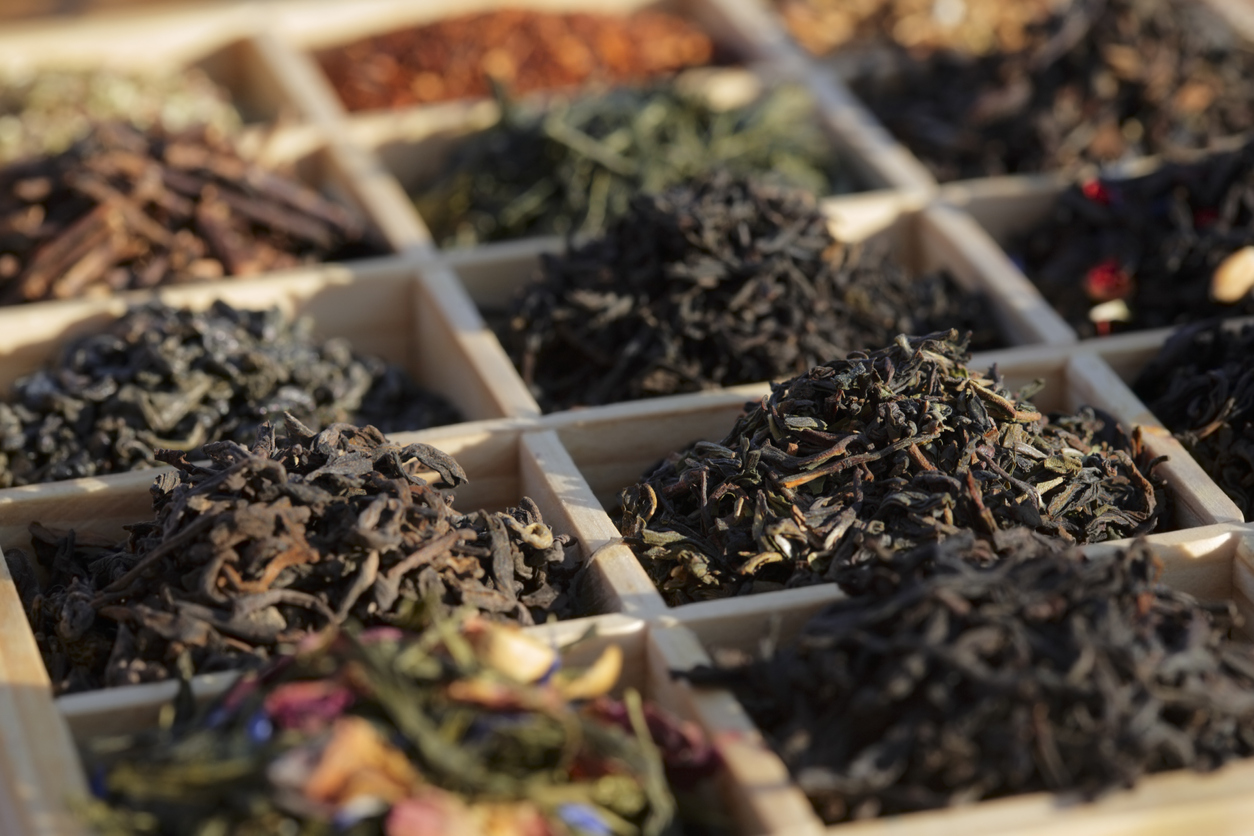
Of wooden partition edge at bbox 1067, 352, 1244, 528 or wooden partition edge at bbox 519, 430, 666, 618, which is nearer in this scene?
wooden partition edge at bbox 519, 430, 666, 618

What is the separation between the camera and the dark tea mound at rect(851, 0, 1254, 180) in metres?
3.98

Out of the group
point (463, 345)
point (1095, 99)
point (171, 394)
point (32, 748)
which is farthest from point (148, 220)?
point (1095, 99)

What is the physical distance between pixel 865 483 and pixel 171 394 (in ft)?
4.49

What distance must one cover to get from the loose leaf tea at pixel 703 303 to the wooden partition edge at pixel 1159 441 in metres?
0.34

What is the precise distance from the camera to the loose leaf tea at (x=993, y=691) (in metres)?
1.88

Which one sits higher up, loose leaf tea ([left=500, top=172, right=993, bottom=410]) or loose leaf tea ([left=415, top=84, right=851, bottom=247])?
loose leaf tea ([left=415, top=84, right=851, bottom=247])

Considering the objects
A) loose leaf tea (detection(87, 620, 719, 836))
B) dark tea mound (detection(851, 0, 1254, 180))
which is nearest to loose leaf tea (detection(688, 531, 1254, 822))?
loose leaf tea (detection(87, 620, 719, 836))

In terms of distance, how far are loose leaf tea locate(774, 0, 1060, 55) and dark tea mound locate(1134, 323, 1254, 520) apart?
6.45 feet

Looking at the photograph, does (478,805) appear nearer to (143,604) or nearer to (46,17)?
(143,604)

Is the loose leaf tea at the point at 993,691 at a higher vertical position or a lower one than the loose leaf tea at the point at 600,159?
lower

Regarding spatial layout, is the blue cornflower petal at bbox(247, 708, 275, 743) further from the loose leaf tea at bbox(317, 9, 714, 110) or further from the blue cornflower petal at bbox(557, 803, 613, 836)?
the loose leaf tea at bbox(317, 9, 714, 110)

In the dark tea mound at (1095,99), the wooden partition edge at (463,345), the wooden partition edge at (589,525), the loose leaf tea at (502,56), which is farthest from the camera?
the loose leaf tea at (502,56)

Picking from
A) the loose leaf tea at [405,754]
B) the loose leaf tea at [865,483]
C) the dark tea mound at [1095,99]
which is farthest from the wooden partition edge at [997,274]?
the loose leaf tea at [405,754]

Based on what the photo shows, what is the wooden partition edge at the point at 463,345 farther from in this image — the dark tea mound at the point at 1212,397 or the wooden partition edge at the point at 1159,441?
the dark tea mound at the point at 1212,397
